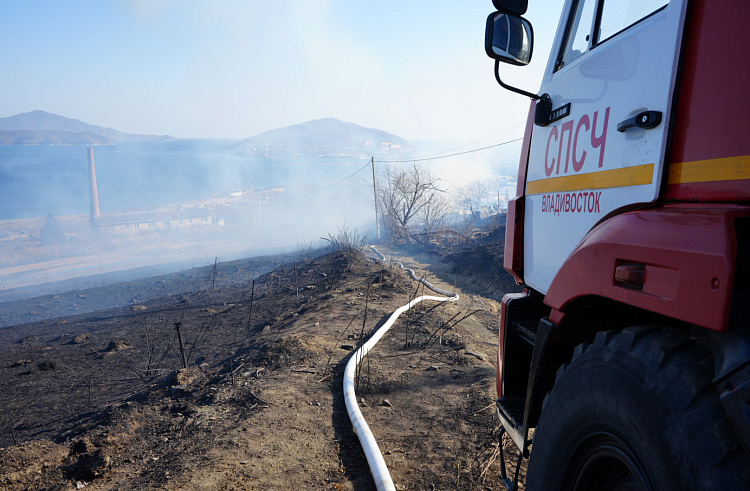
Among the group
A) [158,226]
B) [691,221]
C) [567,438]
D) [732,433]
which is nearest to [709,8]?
[691,221]

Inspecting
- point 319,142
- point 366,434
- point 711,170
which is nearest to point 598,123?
point 711,170

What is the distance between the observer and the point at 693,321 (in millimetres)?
1209

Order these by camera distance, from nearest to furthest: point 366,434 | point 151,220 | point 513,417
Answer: point 513,417
point 366,434
point 151,220

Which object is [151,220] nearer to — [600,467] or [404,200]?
[404,200]

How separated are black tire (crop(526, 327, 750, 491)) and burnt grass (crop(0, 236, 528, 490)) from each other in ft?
6.47

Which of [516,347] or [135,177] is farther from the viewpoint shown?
[135,177]

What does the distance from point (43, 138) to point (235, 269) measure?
613ft

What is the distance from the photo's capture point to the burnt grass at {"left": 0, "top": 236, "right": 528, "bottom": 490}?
3477 millimetres

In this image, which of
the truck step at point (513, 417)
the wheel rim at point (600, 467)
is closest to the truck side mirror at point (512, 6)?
the wheel rim at point (600, 467)

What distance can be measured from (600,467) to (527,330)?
106 cm

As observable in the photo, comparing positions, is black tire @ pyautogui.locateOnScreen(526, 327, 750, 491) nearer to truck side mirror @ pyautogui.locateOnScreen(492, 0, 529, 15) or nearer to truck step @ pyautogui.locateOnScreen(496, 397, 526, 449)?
truck step @ pyautogui.locateOnScreen(496, 397, 526, 449)

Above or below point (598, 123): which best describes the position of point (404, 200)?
below

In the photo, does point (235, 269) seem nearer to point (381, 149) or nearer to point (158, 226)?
point (158, 226)

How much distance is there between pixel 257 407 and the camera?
4508mm
